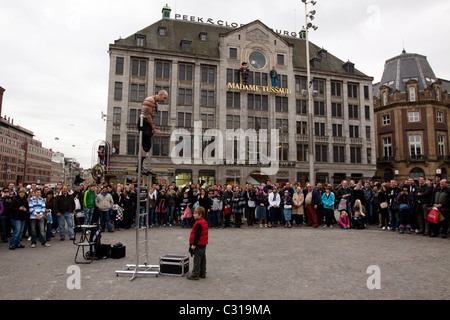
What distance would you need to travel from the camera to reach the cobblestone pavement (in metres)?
Answer: 5.70

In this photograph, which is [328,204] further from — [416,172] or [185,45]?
[416,172]

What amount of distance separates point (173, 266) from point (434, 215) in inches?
437

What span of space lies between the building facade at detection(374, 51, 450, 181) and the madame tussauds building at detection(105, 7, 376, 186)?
7.02 metres

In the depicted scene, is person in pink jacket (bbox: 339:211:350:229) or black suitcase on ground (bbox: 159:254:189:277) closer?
black suitcase on ground (bbox: 159:254:189:277)

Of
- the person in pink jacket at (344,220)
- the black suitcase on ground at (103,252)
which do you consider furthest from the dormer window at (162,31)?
the black suitcase on ground at (103,252)

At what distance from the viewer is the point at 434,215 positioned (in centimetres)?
1216

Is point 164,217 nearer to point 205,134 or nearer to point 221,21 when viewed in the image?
point 205,134

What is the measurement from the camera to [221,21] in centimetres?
5016

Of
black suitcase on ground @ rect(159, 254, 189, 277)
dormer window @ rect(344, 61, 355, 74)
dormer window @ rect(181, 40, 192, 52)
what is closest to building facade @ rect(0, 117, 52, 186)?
dormer window @ rect(181, 40, 192, 52)

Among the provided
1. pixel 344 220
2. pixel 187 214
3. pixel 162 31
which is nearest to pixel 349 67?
pixel 162 31

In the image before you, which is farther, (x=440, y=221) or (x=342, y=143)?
(x=342, y=143)

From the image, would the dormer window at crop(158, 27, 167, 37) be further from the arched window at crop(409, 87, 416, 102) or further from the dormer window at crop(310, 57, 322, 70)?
the arched window at crop(409, 87, 416, 102)

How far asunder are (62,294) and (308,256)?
21.2ft
